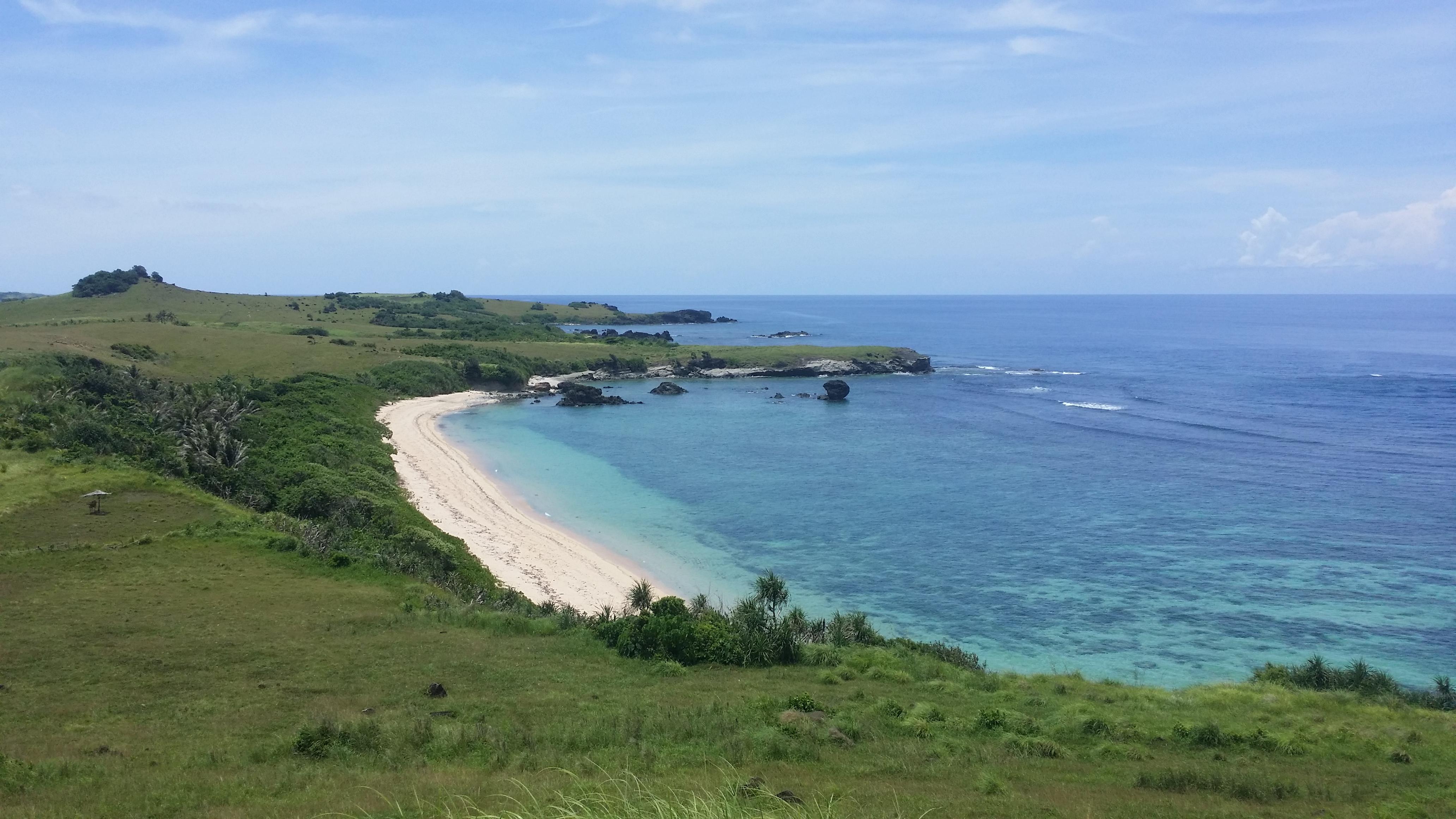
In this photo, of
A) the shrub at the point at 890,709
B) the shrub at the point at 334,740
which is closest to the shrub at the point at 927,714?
the shrub at the point at 890,709

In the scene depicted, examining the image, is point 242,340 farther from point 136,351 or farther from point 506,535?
point 506,535

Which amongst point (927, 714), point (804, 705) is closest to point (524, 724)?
point (804, 705)

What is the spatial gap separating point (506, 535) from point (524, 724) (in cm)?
2837

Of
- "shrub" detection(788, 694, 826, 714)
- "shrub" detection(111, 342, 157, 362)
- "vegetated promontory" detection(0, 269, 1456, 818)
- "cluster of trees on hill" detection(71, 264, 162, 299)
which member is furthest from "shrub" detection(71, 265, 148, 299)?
"shrub" detection(788, 694, 826, 714)

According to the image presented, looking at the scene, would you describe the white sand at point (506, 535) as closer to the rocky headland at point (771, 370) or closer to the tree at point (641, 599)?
the tree at point (641, 599)

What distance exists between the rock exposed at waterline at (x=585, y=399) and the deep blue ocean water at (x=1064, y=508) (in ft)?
8.98

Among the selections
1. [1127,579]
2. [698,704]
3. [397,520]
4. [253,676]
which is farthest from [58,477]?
[1127,579]

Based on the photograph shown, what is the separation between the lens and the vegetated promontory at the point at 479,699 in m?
15.3

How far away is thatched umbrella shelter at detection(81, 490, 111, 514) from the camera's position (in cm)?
3672

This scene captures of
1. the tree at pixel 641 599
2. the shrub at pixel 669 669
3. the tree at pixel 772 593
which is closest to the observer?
the shrub at pixel 669 669

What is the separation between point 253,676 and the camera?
73.3 feet

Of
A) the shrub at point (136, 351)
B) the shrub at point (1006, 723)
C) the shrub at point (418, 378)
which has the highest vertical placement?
the shrub at point (136, 351)

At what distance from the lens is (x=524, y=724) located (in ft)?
65.4

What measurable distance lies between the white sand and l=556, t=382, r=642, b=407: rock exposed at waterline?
3103 cm
